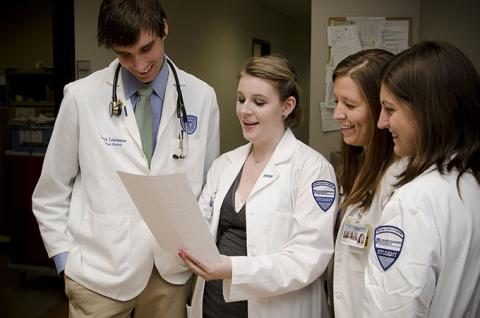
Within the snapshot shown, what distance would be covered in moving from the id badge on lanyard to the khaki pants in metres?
0.61

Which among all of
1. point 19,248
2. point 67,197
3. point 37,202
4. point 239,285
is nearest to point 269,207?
point 239,285

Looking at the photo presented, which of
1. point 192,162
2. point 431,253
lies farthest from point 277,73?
point 431,253

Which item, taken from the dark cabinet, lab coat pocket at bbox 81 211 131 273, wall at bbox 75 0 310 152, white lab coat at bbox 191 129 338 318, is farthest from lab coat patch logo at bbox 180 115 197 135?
the dark cabinet

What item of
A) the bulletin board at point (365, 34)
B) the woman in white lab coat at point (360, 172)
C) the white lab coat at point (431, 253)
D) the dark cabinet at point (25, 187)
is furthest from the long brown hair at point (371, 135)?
the dark cabinet at point (25, 187)

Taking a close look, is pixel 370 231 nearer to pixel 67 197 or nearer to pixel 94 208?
pixel 94 208

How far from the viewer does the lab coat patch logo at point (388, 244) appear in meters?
0.89

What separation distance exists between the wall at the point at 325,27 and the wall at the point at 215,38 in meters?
1.33

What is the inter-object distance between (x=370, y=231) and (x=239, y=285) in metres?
0.41

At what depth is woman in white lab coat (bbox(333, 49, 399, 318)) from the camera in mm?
1220

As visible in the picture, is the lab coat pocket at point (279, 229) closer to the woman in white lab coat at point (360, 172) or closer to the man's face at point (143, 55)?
the woman in white lab coat at point (360, 172)

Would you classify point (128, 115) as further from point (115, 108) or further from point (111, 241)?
point (111, 241)

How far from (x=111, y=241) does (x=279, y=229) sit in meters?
0.52

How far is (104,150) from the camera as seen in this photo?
56.0 inches

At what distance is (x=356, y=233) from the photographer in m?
1.22
